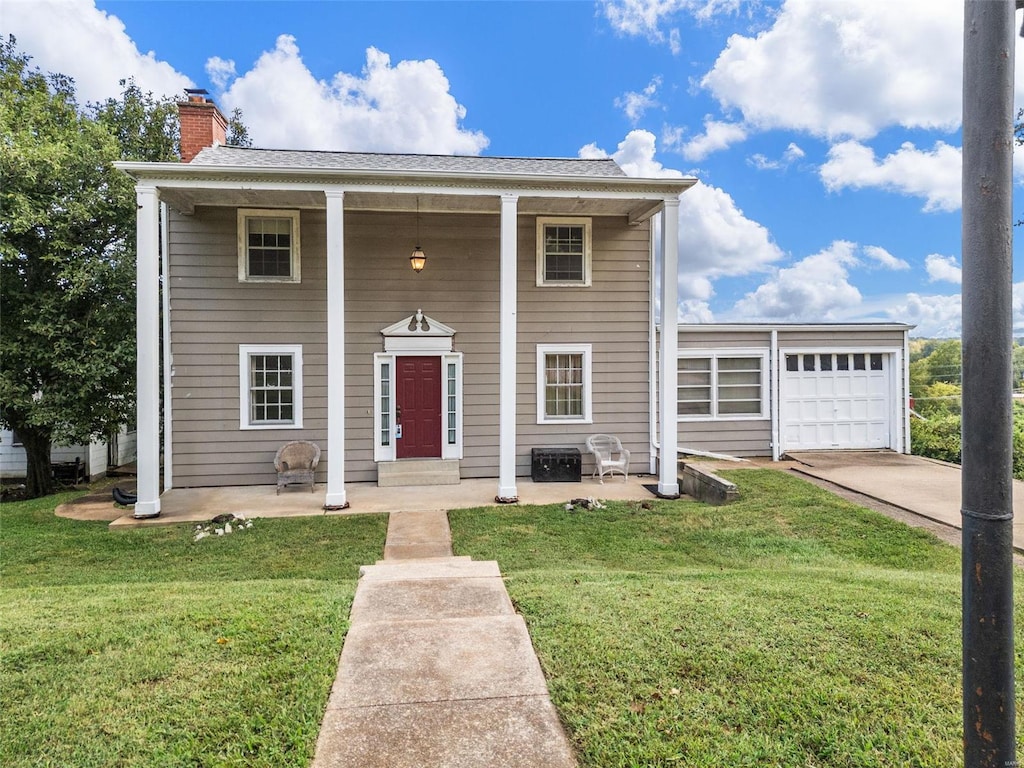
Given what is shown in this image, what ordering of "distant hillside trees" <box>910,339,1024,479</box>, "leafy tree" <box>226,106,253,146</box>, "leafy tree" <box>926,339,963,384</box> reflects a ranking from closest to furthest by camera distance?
"distant hillside trees" <box>910,339,1024,479</box> < "leafy tree" <box>226,106,253,146</box> < "leafy tree" <box>926,339,963,384</box>

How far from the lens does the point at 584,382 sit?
10.2m

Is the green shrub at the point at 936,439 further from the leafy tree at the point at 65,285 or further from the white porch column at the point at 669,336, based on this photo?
the leafy tree at the point at 65,285

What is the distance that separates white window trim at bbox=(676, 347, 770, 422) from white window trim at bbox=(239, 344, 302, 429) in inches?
284

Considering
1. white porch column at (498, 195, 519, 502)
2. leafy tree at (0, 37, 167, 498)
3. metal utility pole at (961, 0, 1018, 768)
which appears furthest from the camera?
leafy tree at (0, 37, 167, 498)

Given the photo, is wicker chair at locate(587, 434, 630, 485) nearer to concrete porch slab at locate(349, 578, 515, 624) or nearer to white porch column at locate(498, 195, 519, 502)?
white porch column at locate(498, 195, 519, 502)

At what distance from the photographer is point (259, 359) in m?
9.53

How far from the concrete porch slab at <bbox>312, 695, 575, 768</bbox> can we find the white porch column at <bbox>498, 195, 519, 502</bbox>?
18.4ft

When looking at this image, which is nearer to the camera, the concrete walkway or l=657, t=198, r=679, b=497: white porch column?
the concrete walkway

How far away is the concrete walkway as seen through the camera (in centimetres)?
221

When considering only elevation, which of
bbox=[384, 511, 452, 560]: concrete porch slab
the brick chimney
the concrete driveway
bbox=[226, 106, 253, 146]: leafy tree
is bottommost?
bbox=[384, 511, 452, 560]: concrete porch slab

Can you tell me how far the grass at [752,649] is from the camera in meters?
2.28

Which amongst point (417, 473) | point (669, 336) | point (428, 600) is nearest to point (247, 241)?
point (417, 473)

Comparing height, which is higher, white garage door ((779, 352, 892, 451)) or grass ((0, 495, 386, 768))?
white garage door ((779, 352, 892, 451))

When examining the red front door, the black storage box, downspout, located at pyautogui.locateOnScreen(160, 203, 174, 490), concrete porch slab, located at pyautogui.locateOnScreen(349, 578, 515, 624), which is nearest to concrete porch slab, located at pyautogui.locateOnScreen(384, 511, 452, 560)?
concrete porch slab, located at pyautogui.locateOnScreen(349, 578, 515, 624)
